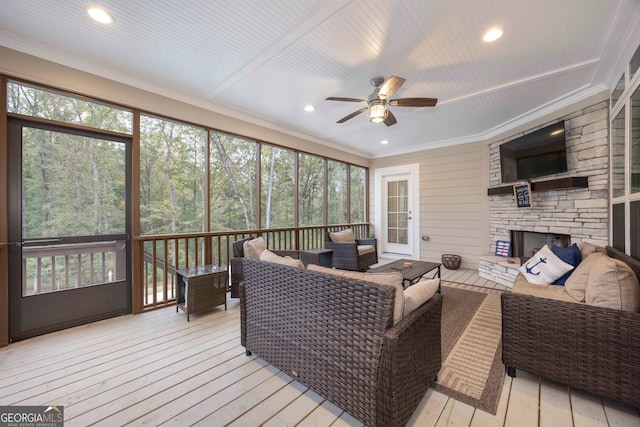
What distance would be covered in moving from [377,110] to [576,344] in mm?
2706

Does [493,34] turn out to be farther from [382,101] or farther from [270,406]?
[270,406]

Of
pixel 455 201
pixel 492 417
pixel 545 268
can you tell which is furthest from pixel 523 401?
pixel 455 201

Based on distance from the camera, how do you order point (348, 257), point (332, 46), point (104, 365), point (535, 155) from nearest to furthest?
point (104, 365), point (332, 46), point (535, 155), point (348, 257)

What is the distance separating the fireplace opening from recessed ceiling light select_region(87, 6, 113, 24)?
581 centimetres

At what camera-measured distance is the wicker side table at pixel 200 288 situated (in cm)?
291

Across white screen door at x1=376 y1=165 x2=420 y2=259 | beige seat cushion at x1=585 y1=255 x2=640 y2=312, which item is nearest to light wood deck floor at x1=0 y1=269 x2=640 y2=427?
beige seat cushion at x1=585 y1=255 x2=640 y2=312

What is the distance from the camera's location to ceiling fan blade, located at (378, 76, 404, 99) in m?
2.53

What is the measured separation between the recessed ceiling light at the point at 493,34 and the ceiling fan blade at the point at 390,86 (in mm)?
804

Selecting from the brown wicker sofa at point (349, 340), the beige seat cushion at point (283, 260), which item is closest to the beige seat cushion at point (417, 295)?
the brown wicker sofa at point (349, 340)

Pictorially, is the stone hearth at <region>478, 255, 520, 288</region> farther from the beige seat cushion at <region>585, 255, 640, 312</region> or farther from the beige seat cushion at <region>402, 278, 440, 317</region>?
the beige seat cushion at <region>402, 278, 440, 317</region>

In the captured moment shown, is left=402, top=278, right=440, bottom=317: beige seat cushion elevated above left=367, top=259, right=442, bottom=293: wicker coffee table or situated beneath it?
elevated above

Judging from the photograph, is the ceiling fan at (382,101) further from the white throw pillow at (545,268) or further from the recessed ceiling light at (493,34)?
the white throw pillow at (545,268)

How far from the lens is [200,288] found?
9.78 feet

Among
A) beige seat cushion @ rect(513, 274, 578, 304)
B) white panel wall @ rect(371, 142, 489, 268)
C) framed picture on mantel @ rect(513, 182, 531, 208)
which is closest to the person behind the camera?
beige seat cushion @ rect(513, 274, 578, 304)
